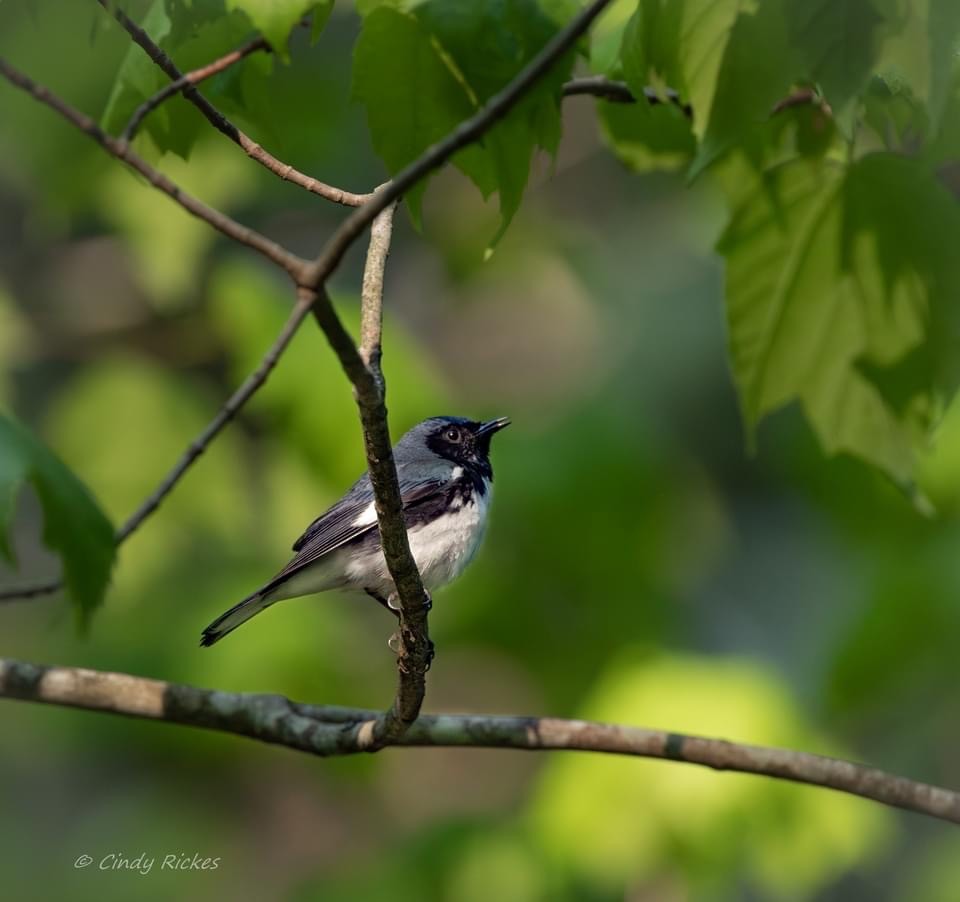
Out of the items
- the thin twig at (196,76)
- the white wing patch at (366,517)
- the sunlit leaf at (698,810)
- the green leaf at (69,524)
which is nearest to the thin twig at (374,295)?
the thin twig at (196,76)

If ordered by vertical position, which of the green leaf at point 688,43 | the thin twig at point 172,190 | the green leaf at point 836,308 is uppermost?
the green leaf at point 688,43

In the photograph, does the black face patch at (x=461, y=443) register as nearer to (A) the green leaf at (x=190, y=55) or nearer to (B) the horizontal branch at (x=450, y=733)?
(B) the horizontal branch at (x=450, y=733)

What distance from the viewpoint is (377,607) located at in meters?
7.12

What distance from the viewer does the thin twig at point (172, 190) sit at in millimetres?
1507

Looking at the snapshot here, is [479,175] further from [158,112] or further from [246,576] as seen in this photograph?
[246,576]

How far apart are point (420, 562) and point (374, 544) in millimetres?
152

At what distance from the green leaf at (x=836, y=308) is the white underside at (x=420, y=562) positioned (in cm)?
117

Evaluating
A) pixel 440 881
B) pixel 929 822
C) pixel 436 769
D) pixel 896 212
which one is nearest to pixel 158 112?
pixel 896 212

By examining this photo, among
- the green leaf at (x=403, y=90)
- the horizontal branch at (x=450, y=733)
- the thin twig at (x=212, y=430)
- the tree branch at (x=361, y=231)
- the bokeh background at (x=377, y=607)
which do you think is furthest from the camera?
the bokeh background at (x=377, y=607)

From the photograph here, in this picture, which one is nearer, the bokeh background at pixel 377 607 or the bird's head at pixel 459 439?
the bird's head at pixel 459 439

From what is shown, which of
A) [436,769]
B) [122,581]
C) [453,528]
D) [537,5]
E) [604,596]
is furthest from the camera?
[436,769]

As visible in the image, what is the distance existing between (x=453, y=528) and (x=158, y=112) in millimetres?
1619

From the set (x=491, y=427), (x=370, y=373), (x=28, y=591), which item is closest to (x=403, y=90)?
(x=370, y=373)

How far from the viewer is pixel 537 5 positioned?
1.94 metres
